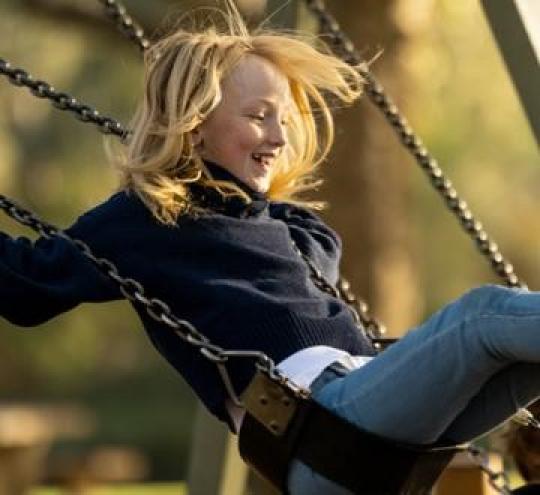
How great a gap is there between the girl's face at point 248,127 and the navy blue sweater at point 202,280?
41 mm

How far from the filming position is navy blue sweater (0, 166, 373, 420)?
4332mm

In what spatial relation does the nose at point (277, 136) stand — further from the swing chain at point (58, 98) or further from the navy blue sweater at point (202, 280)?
the swing chain at point (58, 98)

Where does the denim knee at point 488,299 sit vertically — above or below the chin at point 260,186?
below

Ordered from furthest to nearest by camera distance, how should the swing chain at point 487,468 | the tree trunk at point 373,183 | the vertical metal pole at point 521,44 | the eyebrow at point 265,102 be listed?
the tree trunk at point 373,183 → the vertical metal pole at point 521,44 → the swing chain at point 487,468 → the eyebrow at point 265,102

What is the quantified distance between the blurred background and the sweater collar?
13.8 ft

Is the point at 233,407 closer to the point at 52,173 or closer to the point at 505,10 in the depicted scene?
the point at 505,10

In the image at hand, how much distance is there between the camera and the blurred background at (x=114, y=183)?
29.3 feet

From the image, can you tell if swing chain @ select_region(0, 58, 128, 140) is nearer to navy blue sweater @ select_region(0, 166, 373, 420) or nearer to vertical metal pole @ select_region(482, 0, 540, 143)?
navy blue sweater @ select_region(0, 166, 373, 420)

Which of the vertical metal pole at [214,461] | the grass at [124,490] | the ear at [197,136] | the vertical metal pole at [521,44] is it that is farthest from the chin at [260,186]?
the grass at [124,490]

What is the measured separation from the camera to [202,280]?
14.3ft

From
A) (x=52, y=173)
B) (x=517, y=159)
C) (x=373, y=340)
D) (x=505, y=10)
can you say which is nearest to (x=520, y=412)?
(x=373, y=340)

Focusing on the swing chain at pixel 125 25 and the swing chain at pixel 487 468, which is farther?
the swing chain at pixel 125 25

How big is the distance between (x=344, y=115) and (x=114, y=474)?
32.9 ft

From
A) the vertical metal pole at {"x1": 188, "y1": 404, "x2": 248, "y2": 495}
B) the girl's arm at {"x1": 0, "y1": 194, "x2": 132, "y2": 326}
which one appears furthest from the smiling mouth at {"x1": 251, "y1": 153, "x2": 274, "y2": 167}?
the vertical metal pole at {"x1": 188, "y1": 404, "x2": 248, "y2": 495}
